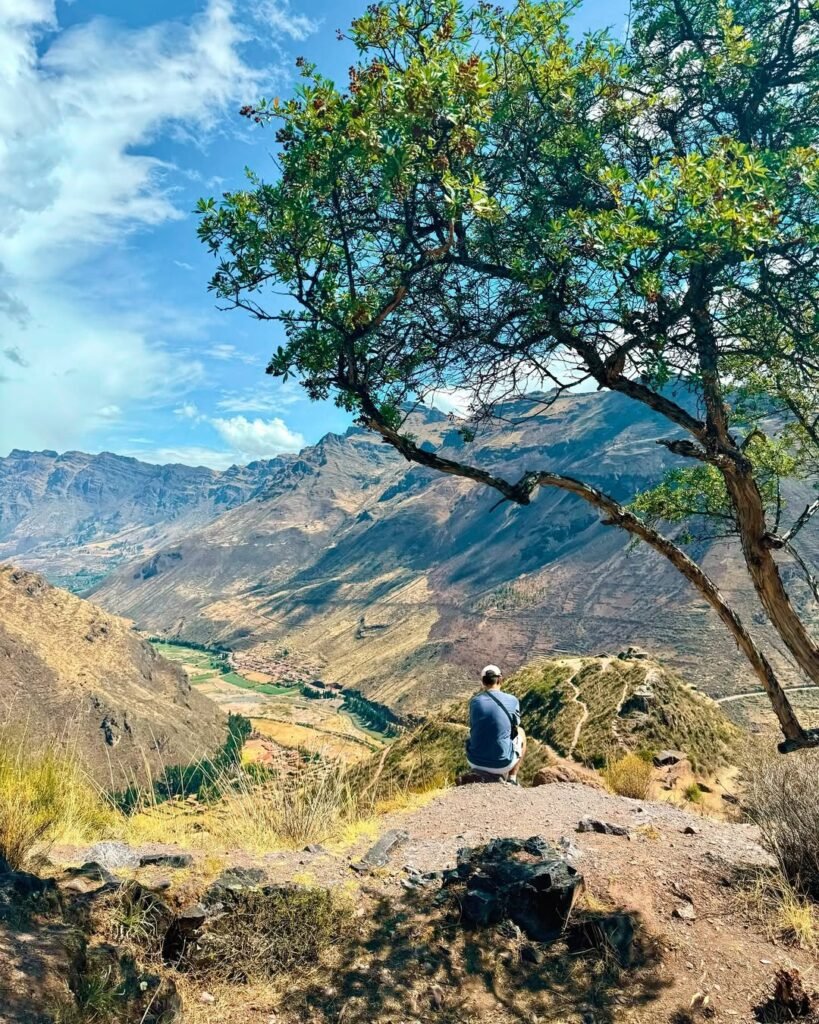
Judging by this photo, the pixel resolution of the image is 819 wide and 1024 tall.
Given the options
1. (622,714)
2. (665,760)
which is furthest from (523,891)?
(622,714)

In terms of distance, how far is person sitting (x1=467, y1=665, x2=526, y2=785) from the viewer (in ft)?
32.5

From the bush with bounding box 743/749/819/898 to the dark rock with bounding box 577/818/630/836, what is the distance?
159 centimetres

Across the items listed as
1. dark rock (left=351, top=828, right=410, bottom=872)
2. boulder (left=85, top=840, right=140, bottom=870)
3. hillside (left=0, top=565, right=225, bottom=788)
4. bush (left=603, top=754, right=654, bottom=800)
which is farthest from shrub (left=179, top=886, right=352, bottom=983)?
hillside (left=0, top=565, right=225, bottom=788)

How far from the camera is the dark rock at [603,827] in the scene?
757 centimetres

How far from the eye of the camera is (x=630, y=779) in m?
12.8

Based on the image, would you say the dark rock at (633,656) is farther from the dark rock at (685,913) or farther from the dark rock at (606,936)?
the dark rock at (606,936)

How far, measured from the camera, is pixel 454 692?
16688 centimetres

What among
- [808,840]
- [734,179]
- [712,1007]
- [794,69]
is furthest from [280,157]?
[808,840]

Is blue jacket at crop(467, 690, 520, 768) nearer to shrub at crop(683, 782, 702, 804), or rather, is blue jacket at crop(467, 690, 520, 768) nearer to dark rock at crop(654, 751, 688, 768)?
shrub at crop(683, 782, 702, 804)

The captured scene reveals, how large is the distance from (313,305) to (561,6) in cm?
374

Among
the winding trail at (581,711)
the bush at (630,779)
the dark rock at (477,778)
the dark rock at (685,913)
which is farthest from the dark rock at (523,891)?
the winding trail at (581,711)

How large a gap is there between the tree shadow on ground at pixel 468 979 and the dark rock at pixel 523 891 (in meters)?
0.12

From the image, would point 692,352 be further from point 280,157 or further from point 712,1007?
point 712,1007

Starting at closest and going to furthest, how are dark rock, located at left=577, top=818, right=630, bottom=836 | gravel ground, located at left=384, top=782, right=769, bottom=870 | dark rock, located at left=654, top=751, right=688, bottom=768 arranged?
gravel ground, located at left=384, top=782, right=769, bottom=870, dark rock, located at left=577, top=818, right=630, bottom=836, dark rock, located at left=654, top=751, right=688, bottom=768
